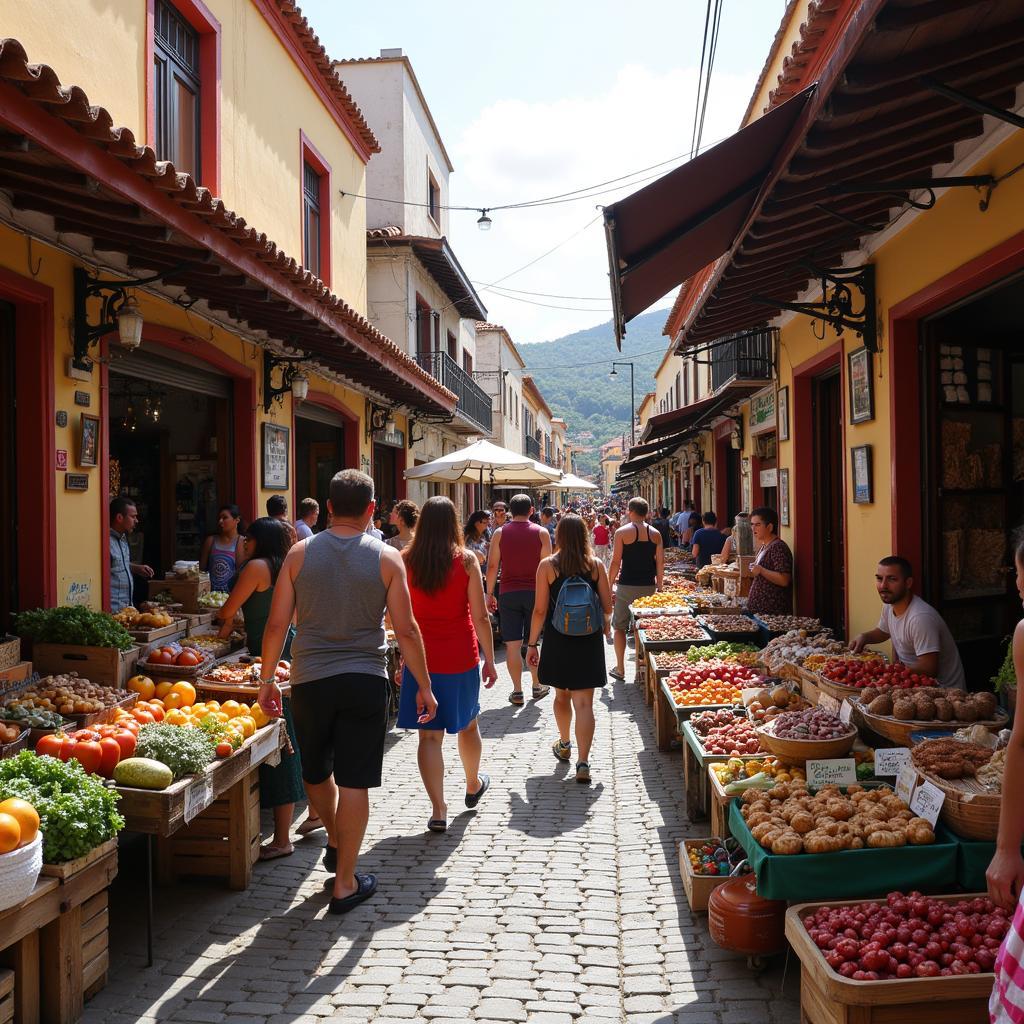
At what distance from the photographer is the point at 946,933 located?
330 cm

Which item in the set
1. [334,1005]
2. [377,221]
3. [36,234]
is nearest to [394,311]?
[377,221]

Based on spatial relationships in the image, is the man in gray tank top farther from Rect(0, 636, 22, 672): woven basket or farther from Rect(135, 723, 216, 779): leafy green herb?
Rect(0, 636, 22, 672): woven basket

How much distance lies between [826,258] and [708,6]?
8.56 ft

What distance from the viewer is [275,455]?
10.4 meters

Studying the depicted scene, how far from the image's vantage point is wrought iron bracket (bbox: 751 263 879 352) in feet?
22.4

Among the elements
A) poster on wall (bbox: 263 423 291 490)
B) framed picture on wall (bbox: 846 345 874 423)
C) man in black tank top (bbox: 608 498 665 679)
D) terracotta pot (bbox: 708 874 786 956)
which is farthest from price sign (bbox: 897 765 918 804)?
poster on wall (bbox: 263 423 291 490)

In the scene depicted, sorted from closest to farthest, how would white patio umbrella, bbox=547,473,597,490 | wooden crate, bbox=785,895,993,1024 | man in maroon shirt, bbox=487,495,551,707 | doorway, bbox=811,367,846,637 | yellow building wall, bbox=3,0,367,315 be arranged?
wooden crate, bbox=785,895,993,1024 < yellow building wall, bbox=3,0,367,315 < man in maroon shirt, bbox=487,495,551,707 < doorway, bbox=811,367,846,637 < white patio umbrella, bbox=547,473,597,490

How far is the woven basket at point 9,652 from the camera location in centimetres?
520

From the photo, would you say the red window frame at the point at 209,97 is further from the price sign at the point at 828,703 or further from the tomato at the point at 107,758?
the price sign at the point at 828,703

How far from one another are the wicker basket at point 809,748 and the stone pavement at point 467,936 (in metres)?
0.92

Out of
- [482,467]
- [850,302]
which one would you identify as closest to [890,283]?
[850,302]

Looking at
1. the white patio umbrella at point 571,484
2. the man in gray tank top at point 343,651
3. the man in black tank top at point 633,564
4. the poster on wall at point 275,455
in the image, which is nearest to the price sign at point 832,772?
the man in gray tank top at point 343,651

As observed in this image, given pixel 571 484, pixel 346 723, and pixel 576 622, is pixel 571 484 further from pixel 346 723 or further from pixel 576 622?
pixel 346 723

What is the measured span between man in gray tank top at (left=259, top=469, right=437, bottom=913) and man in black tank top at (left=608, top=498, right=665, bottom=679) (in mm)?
5772
